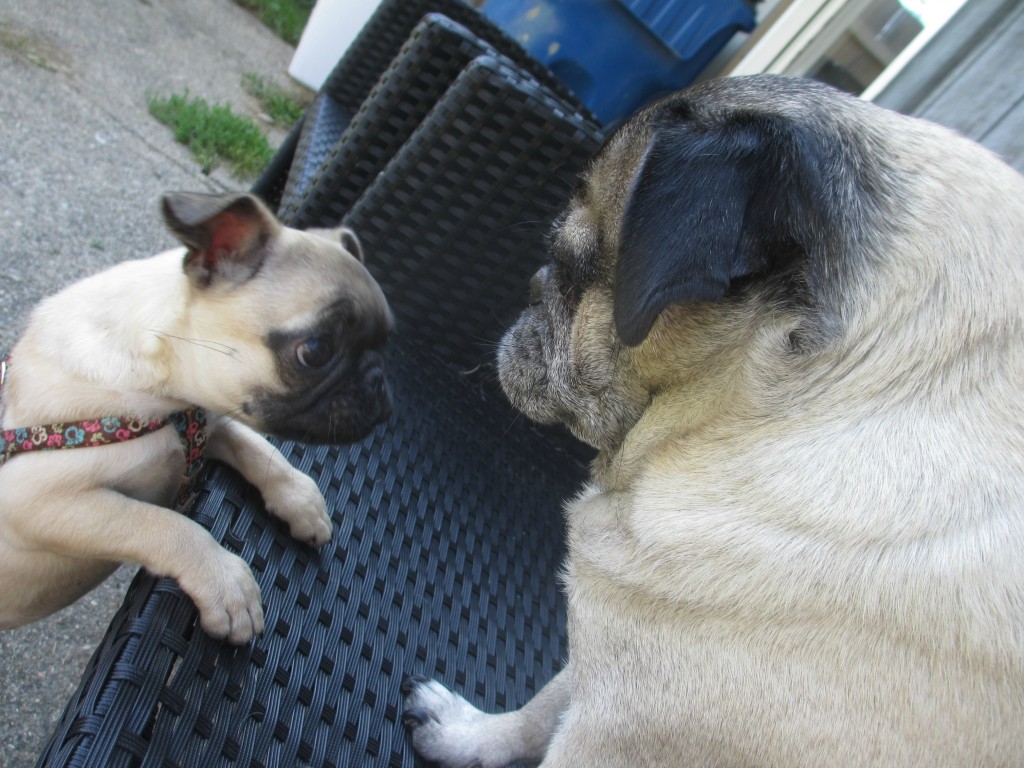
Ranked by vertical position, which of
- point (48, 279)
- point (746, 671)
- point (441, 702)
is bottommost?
point (48, 279)

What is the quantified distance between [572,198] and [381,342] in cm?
65

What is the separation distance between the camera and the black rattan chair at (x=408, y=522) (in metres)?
1.34

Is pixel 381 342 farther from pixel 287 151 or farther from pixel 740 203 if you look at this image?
pixel 287 151

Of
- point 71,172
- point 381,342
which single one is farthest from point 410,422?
point 71,172

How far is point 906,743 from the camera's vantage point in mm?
1165

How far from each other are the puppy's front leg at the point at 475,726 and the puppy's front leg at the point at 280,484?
1.36 ft

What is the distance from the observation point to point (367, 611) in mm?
1734

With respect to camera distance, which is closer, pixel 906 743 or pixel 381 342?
pixel 906 743

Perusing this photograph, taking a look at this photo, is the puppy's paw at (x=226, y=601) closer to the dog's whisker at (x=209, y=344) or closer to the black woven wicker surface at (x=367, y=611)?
the black woven wicker surface at (x=367, y=611)

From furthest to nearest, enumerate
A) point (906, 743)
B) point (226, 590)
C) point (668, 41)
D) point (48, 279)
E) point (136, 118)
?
point (136, 118) < point (668, 41) < point (48, 279) < point (226, 590) < point (906, 743)

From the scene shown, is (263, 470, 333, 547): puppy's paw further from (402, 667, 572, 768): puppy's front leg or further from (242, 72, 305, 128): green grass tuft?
(242, 72, 305, 128): green grass tuft

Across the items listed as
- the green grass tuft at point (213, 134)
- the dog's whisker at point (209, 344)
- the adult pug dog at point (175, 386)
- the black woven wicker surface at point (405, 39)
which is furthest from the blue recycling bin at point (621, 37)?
the dog's whisker at point (209, 344)

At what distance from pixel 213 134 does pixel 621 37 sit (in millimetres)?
2429

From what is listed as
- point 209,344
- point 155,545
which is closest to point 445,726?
point 155,545
